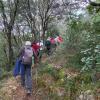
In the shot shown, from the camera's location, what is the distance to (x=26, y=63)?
33.6 feet

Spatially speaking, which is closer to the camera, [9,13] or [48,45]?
[9,13]

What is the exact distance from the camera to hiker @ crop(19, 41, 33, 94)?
1023cm

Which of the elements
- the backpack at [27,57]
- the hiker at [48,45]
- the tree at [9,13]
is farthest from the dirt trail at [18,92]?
the hiker at [48,45]

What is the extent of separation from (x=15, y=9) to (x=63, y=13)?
135 inches

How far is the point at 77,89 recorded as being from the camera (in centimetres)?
984

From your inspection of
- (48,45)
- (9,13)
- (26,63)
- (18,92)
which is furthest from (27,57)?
(48,45)

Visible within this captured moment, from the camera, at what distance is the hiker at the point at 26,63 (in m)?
10.2

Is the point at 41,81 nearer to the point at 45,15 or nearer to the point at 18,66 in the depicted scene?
the point at 18,66

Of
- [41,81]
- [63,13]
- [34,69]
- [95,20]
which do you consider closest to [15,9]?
[63,13]

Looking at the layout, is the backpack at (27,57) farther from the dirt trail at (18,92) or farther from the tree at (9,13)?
the tree at (9,13)

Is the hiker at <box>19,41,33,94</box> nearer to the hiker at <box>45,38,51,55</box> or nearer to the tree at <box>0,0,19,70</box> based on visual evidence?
the tree at <box>0,0,19,70</box>

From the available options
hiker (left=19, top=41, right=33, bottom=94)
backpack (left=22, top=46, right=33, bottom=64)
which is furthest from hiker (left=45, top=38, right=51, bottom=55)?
backpack (left=22, top=46, right=33, bottom=64)

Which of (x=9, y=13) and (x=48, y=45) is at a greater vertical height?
(x=9, y=13)

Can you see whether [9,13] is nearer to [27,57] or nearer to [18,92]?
[18,92]
